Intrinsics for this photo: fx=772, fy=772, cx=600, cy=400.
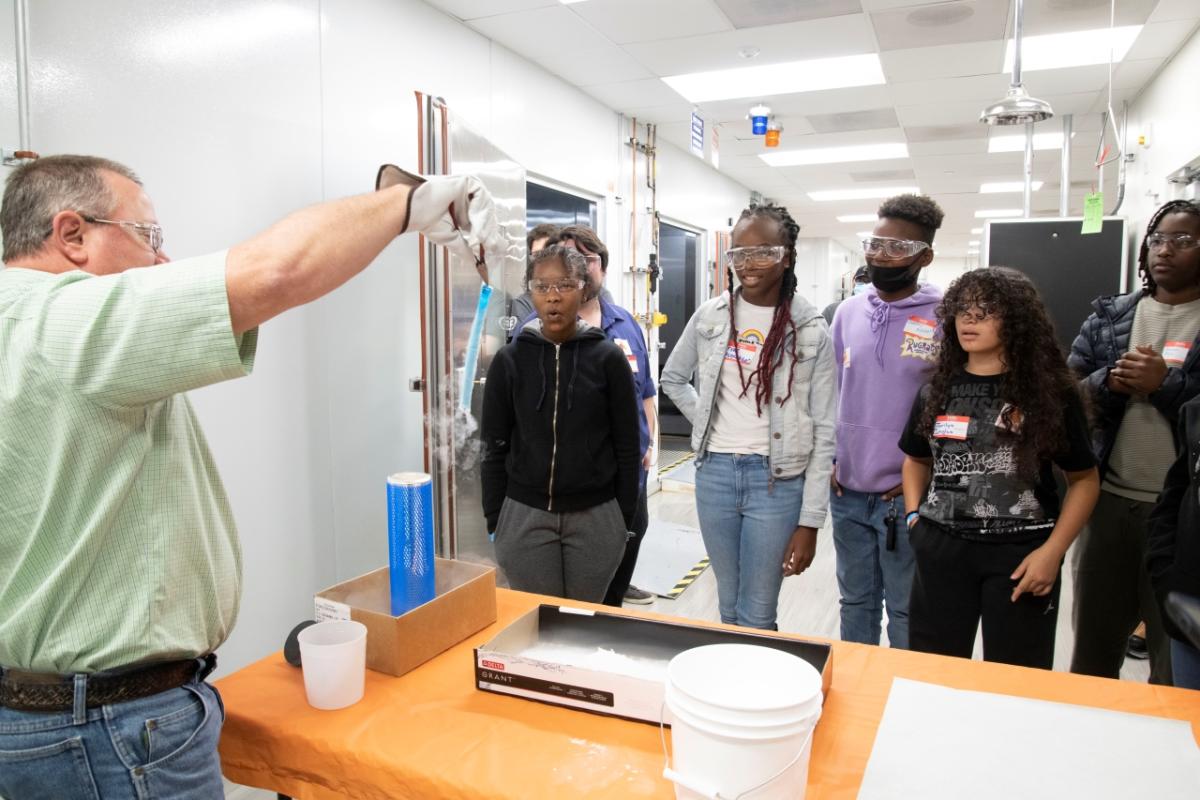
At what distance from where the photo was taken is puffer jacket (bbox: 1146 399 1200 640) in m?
1.38

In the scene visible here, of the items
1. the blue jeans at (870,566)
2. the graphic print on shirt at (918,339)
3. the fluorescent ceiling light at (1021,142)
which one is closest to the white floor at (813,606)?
the blue jeans at (870,566)

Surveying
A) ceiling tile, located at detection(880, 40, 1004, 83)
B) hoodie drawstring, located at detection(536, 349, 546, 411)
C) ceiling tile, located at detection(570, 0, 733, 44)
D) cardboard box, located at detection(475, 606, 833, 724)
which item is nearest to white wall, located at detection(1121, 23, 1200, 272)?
ceiling tile, located at detection(880, 40, 1004, 83)

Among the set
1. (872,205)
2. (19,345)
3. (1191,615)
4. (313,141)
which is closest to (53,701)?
(19,345)

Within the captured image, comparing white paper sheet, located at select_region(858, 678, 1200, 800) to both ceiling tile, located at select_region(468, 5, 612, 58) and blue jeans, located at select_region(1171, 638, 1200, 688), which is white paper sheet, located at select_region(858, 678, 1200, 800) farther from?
ceiling tile, located at select_region(468, 5, 612, 58)

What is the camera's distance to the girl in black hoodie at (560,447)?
2.02m

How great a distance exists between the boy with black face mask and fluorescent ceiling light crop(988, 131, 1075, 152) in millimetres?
4340

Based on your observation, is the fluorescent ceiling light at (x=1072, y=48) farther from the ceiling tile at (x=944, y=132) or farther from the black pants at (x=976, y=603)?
the black pants at (x=976, y=603)

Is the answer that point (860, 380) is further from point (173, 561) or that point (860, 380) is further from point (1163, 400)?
point (173, 561)

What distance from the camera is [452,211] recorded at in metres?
1.12

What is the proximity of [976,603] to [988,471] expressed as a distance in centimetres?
30

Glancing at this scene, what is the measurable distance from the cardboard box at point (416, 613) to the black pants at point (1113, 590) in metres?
1.83

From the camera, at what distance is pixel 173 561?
98 cm

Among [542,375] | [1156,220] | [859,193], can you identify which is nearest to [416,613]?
[542,375]

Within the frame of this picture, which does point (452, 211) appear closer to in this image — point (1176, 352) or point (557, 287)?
point (557, 287)
